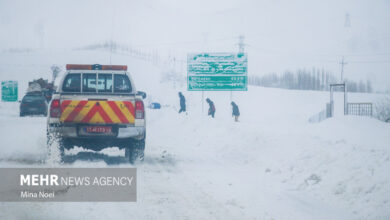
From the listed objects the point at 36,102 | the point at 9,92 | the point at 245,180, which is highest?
the point at 9,92

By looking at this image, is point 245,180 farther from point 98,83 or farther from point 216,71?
point 216,71

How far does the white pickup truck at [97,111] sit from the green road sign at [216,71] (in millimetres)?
14264

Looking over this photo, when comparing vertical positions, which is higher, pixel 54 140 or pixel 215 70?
pixel 215 70

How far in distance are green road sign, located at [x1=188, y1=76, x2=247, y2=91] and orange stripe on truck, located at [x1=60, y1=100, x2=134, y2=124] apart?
1499 cm

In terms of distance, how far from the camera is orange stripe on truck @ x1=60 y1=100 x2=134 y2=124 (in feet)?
27.3

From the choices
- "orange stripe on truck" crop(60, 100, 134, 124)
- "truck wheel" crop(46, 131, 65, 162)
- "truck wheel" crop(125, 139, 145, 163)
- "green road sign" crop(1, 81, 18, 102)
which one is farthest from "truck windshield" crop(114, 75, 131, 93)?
"green road sign" crop(1, 81, 18, 102)

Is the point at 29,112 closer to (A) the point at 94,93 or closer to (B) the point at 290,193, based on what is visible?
(A) the point at 94,93

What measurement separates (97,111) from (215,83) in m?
15.7

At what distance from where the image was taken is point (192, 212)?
5.34 metres

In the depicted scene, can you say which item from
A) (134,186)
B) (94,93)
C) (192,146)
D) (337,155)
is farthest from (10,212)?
(192,146)

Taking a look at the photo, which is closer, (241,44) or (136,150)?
(136,150)

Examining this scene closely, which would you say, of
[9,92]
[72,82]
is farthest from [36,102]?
[72,82]

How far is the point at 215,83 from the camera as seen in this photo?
A: 2373 cm

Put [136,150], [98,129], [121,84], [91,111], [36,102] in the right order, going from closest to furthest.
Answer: [91,111]
[98,129]
[136,150]
[121,84]
[36,102]
